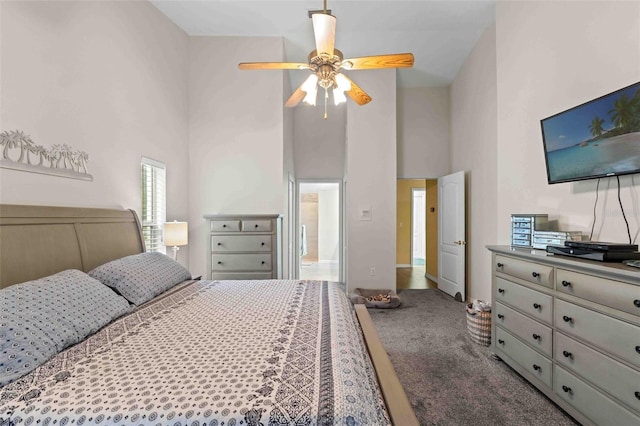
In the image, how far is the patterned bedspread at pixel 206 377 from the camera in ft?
2.81

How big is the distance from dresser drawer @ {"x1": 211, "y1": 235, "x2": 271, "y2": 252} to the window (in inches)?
23.2

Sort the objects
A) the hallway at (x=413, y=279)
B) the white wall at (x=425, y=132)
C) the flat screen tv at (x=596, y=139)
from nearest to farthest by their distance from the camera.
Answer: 1. the flat screen tv at (x=596, y=139)
2. the white wall at (x=425, y=132)
3. the hallway at (x=413, y=279)

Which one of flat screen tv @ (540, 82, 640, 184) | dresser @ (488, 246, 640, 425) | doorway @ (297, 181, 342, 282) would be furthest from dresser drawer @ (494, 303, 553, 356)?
doorway @ (297, 181, 342, 282)

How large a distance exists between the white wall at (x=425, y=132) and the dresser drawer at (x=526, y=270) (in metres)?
2.92

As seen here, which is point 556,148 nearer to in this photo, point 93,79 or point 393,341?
point 393,341

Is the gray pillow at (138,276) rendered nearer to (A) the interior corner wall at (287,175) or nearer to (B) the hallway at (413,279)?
(A) the interior corner wall at (287,175)

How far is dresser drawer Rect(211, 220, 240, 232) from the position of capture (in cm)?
342

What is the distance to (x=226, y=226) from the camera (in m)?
3.42

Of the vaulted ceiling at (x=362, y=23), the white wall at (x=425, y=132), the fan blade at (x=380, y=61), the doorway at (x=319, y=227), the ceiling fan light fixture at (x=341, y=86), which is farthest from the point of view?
the doorway at (x=319, y=227)

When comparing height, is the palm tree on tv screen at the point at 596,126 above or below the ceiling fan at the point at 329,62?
below

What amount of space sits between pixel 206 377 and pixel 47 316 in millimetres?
807

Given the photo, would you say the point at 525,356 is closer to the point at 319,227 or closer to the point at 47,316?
the point at 47,316

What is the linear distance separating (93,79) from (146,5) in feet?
4.51

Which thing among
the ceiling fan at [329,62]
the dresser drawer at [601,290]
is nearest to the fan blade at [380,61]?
the ceiling fan at [329,62]
